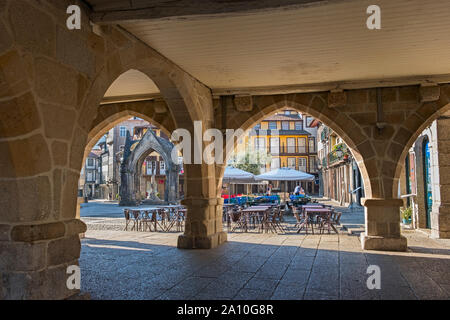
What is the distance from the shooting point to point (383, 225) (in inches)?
239

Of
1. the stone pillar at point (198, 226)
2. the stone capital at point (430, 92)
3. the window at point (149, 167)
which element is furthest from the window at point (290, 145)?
the stone pillar at point (198, 226)

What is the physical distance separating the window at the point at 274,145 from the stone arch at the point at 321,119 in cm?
3512

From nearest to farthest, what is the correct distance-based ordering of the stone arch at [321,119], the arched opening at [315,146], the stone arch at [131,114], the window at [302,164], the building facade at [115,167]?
1. the stone arch at [321,119]
2. the arched opening at [315,146]
3. the stone arch at [131,114]
4. the building facade at [115,167]
5. the window at [302,164]

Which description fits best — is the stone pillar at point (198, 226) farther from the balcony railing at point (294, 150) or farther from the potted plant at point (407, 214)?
the balcony railing at point (294, 150)

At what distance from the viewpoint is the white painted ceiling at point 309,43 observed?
3641mm

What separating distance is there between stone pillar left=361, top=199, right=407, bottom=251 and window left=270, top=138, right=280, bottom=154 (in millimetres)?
35815

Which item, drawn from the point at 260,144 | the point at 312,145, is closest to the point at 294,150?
the point at 312,145

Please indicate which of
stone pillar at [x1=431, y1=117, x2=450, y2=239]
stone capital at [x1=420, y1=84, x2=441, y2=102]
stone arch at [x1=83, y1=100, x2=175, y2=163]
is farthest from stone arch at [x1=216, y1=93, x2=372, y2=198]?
stone pillar at [x1=431, y1=117, x2=450, y2=239]

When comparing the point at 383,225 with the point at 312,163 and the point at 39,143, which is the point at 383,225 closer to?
the point at 39,143

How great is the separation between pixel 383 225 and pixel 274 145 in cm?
3627

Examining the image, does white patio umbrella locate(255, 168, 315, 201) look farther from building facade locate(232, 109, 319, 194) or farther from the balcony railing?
the balcony railing

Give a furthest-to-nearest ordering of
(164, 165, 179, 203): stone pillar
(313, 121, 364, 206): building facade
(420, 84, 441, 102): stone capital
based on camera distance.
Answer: (164, 165, 179, 203): stone pillar, (313, 121, 364, 206): building facade, (420, 84, 441, 102): stone capital

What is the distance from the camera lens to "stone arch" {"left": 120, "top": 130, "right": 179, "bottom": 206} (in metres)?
23.0
